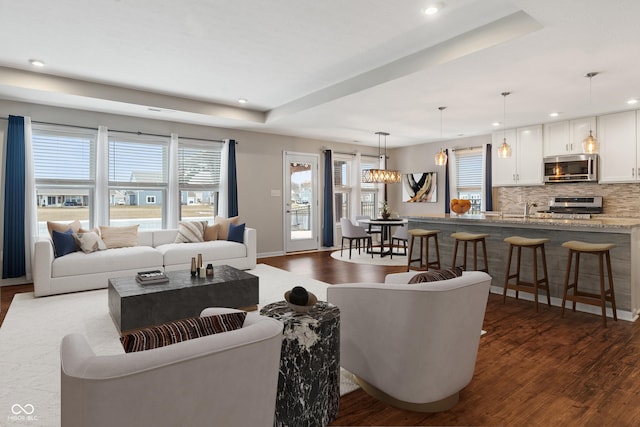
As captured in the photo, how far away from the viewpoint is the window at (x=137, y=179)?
605cm

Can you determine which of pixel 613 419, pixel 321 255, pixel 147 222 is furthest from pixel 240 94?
pixel 613 419

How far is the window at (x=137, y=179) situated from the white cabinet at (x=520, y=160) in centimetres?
615

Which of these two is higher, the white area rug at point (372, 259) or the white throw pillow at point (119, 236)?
the white throw pillow at point (119, 236)

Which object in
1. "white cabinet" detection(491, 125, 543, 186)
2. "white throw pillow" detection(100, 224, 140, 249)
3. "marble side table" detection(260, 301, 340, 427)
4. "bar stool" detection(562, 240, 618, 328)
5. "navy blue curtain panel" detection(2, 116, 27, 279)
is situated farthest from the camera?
"white cabinet" detection(491, 125, 543, 186)

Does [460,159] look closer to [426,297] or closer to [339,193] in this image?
[339,193]

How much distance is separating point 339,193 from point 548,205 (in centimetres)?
432

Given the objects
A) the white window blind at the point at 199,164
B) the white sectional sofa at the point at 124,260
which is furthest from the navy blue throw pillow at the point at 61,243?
the white window blind at the point at 199,164

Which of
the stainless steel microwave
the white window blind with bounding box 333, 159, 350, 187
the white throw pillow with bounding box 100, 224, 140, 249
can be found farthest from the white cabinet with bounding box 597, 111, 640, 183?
the white throw pillow with bounding box 100, 224, 140, 249

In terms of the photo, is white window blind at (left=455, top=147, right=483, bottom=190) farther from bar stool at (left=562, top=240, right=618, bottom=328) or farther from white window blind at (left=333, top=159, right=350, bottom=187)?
bar stool at (left=562, top=240, right=618, bottom=328)

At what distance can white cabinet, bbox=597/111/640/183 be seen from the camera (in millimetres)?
5578

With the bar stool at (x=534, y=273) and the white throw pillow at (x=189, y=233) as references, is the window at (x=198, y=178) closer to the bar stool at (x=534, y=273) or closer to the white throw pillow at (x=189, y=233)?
the white throw pillow at (x=189, y=233)

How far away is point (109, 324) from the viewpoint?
3.51 meters

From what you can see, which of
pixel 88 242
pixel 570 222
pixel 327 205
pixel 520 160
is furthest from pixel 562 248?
pixel 88 242

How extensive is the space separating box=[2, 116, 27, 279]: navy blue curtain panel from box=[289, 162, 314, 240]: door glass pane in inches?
179
